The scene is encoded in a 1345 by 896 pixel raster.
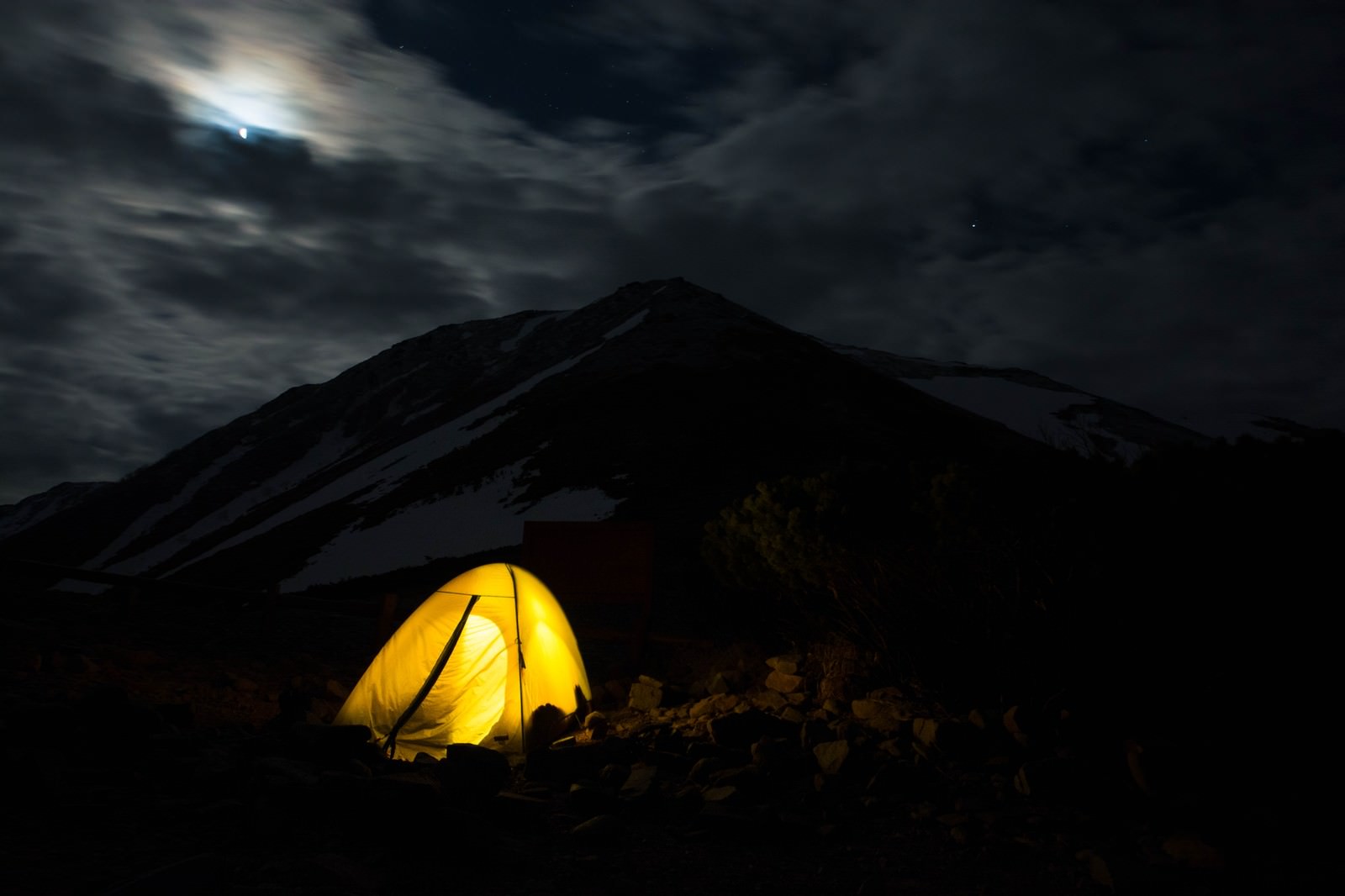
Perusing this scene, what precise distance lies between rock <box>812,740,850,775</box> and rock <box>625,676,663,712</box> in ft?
11.3

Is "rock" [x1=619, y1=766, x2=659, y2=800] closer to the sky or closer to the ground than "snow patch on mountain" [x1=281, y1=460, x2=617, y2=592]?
closer to the ground

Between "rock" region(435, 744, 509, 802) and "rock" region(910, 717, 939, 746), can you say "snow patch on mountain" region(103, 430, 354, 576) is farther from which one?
"rock" region(910, 717, 939, 746)

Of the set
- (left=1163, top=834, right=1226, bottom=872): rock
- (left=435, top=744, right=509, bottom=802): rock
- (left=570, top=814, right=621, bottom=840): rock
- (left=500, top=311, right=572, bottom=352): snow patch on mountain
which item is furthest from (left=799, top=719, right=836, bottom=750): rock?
(left=500, top=311, right=572, bottom=352): snow patch on mountain

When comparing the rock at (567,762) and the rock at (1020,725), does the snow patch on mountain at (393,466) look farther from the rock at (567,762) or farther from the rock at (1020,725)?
the rock at (1020,725)

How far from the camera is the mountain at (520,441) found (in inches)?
1593

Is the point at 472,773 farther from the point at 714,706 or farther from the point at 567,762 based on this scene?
the point at 714,706

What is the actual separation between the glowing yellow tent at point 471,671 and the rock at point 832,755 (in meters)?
3.83

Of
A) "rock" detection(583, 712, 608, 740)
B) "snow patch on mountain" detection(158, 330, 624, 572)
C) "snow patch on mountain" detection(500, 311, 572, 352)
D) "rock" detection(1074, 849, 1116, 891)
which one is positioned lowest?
"rock" detection(1074, 849, 1116, 891)

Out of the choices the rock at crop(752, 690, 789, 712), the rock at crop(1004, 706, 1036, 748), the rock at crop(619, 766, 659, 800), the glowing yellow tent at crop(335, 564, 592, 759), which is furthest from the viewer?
the glowing yellow tent at crop(335, 564, 592, 759)

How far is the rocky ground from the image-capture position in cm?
558

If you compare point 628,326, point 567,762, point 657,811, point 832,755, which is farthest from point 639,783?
point 628,326

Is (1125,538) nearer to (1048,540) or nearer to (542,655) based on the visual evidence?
(1048,540)

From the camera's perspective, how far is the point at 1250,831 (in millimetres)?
5816

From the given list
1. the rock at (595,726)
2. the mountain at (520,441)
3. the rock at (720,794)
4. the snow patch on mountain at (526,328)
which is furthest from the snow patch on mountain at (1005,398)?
the rock at (720,794)
